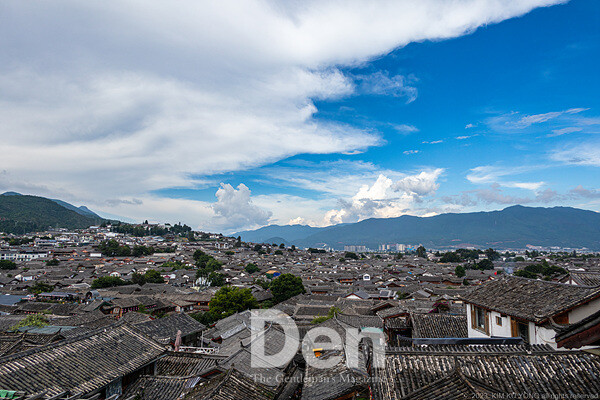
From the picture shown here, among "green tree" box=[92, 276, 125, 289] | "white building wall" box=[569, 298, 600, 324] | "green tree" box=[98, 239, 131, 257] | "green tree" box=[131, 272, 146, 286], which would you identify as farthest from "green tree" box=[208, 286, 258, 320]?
"green tree" box=[98, 239, 131, 257]

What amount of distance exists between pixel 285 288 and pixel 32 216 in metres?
174

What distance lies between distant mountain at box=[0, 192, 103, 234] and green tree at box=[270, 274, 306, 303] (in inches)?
5584

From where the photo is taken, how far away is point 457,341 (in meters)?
10.9

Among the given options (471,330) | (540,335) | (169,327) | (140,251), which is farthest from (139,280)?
(540,335)

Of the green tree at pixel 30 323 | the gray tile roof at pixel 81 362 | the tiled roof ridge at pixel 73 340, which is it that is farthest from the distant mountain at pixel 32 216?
the gray tile roof at pixel 81 362

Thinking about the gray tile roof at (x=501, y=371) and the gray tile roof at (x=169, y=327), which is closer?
the gray tile roof at (x=501, y=371)

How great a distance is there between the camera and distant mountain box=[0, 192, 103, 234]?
466ft

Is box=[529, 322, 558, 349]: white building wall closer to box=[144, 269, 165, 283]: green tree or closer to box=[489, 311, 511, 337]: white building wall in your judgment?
box=[489, 311, 511, 337]: white building wall

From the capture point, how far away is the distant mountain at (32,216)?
142025 millimetres

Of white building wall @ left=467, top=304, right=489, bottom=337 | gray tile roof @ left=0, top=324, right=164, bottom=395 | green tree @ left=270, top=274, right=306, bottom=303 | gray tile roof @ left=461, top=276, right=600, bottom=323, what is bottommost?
green tree @ left=270, top=274, right=306, bottom=303

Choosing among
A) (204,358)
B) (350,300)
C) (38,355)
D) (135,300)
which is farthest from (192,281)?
(38,355)

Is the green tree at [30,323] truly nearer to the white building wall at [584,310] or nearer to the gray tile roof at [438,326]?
the gray tile roof at [438,326]

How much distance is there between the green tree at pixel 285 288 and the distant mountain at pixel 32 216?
14184 cm

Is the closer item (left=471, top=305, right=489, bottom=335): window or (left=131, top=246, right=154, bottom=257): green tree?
(left=471, top=305, right=489, bottom=335): window
